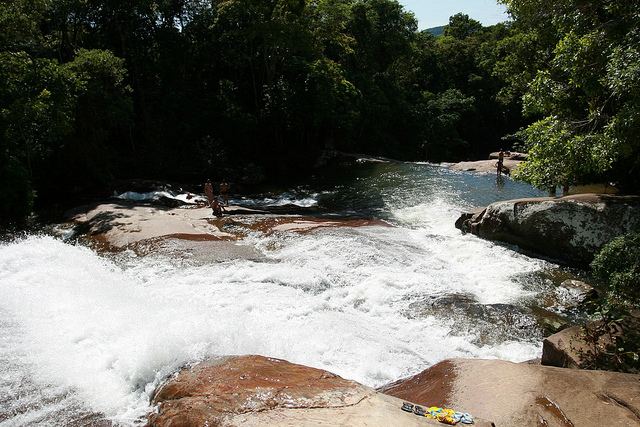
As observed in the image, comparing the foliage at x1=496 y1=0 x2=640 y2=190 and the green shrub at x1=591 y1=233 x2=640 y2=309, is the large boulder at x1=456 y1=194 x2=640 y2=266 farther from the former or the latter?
the green shrub at x1=591 y1=233 x2=640 y2=309

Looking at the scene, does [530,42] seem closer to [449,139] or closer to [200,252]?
[200,252]

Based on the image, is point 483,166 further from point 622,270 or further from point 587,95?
point 622,270

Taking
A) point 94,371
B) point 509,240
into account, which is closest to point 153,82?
point 509,240

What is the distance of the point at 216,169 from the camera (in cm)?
2445

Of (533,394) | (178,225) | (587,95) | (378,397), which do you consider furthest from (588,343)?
(178,225)

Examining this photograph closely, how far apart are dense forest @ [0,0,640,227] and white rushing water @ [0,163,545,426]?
391 centimetres

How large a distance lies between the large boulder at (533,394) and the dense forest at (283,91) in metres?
4.82

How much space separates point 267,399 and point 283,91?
79.3 feet

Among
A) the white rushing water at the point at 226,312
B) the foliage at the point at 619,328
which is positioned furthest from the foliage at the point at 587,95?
the white rushing water at the point at 226,312

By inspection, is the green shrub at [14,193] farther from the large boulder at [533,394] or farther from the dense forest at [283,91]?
the large boulder at [533,394]

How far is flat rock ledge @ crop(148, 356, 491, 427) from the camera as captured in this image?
4.20 metres

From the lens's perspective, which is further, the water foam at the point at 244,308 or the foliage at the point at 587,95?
the foliage at the point at 587,95

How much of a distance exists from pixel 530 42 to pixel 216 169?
15997 mm

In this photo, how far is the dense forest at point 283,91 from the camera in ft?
32.7
